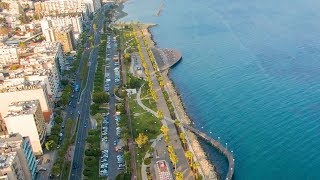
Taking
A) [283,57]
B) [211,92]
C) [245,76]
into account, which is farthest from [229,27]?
[211,92]

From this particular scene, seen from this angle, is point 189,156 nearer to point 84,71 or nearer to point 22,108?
point 22,108

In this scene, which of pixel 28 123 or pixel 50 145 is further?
pixel 50 145

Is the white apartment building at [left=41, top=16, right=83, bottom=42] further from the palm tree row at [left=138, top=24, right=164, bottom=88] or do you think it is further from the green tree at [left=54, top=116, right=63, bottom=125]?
the green tree at [left=54, top=116, right=63, bottom=125]

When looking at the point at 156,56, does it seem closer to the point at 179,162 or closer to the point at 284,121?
the point at 284,121

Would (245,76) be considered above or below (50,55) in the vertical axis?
below

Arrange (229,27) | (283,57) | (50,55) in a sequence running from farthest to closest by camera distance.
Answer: (229,27) → (283,57) → (50,55)

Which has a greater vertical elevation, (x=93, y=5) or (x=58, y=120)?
(x=93, y=5)

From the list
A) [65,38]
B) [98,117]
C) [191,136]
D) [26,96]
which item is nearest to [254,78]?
[191,136]
